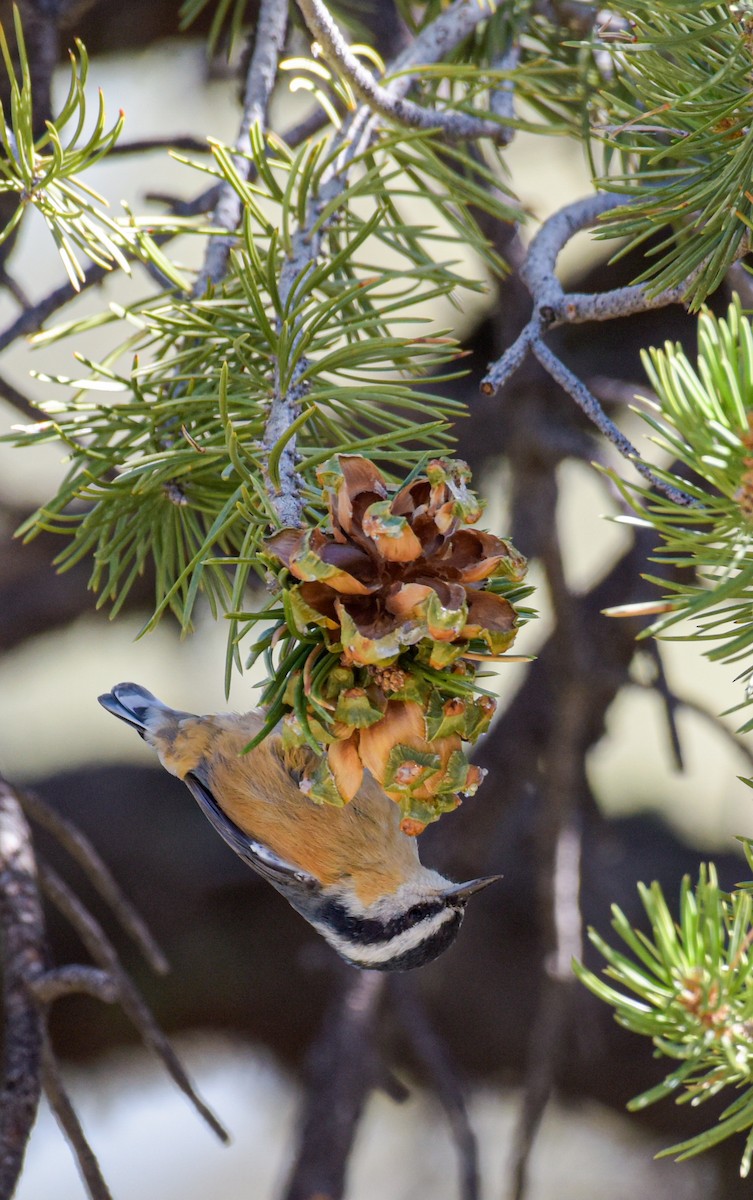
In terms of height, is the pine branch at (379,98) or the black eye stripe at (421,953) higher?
the pine branch at (379,98)

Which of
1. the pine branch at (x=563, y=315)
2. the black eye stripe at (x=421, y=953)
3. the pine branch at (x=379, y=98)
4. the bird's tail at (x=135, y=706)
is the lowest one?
the black eye stripe at (x=421, y=953)

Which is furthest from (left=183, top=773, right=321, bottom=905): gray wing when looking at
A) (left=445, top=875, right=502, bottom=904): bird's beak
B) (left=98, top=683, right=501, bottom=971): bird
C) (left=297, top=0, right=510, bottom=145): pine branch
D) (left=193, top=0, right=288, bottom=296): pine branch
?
(left=297, top=0, right=510, bottom=145): pine branch

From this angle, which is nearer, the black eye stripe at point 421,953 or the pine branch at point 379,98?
the pine branch at point 379,98

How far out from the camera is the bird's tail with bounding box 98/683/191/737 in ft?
4.01

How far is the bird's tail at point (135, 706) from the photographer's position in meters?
1.22

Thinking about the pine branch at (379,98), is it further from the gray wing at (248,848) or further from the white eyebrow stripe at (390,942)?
the white eyebrow stripe at (390,942)

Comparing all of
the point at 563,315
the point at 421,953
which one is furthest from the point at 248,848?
the point at 563,315

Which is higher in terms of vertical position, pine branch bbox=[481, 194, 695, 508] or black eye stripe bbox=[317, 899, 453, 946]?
pine branch bbox=[481, 194, 695, 508]

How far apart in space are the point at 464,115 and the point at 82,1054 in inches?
60.4

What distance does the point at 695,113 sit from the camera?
2.12 feet

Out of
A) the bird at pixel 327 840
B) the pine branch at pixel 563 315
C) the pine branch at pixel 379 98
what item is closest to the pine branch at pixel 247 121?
the pine branch at pixel 379 98

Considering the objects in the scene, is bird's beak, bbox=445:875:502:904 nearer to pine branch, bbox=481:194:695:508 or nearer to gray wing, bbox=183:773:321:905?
gray wing, bbox=183:773:321:905

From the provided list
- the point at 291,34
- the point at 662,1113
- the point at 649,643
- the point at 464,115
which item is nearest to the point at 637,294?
the point at 464,115

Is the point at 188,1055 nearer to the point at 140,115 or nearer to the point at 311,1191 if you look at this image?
the point at 311,1191
